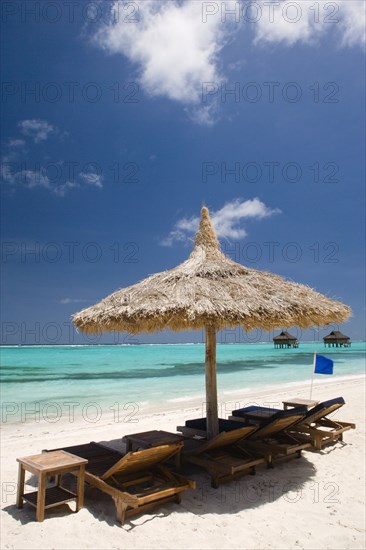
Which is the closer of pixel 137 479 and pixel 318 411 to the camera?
pixel 137 479

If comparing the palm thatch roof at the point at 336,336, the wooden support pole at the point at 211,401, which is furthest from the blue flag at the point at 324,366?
the palm thatch roof at the point at 336,336

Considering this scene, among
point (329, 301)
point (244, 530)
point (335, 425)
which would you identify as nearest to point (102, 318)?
point (244, 530)

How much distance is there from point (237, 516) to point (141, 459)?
3.46ft

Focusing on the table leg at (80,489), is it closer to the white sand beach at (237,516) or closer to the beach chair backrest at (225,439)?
the white sand beach at (237,516)

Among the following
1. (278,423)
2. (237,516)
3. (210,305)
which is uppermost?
(210,305)

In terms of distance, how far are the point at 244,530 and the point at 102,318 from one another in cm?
253

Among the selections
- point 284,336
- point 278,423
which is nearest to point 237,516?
point 278,423

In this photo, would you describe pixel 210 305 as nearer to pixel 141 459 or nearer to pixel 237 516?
pixel 141 459

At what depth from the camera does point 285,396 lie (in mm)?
13320

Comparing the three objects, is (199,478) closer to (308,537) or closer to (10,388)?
(308,537)

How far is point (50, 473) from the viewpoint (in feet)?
11.8

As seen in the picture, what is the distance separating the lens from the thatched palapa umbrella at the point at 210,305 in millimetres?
4352

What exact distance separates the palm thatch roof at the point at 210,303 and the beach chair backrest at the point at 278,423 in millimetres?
1152

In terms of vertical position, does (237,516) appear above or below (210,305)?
below
